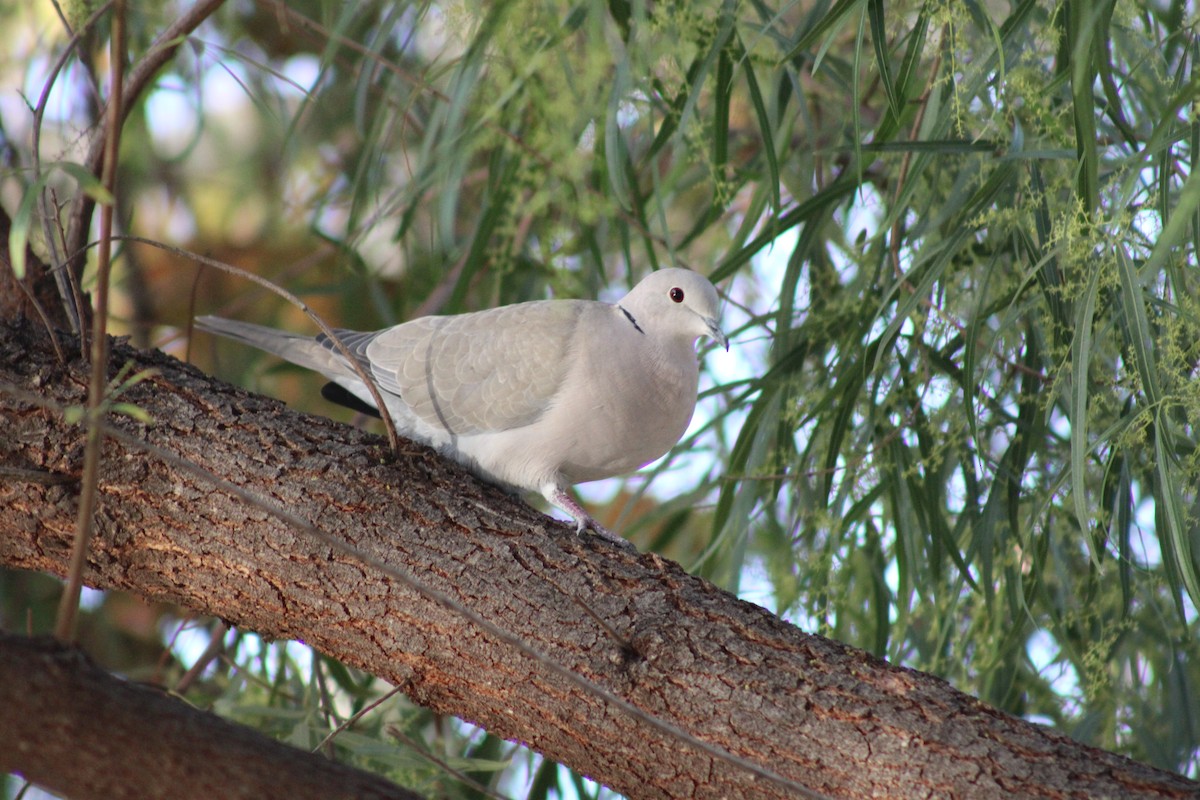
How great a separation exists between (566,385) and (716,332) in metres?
0.28

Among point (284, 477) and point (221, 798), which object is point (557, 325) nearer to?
point (284, 477)

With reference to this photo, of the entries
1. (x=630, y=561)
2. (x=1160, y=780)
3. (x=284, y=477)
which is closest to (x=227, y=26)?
(x=284, y=477)

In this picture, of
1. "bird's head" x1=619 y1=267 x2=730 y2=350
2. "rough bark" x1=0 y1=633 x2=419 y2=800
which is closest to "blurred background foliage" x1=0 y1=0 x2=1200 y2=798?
"bird's head" x1=619 y1=267 x2=730 y2=350

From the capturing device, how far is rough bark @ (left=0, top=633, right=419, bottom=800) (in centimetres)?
91

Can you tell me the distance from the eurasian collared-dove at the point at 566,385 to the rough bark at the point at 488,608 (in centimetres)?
34

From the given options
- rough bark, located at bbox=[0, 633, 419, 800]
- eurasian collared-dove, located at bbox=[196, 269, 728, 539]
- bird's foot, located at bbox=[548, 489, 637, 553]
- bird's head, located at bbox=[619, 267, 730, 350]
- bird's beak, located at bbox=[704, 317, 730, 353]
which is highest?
bird's head, located at bbox=[619, 267, 730, 350]

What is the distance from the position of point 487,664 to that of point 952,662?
115cm

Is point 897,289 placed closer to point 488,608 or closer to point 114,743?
point 488,608

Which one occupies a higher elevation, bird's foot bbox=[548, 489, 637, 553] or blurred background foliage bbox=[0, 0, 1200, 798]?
blurred background foliage bbox=[0, 0, 1200, 798]

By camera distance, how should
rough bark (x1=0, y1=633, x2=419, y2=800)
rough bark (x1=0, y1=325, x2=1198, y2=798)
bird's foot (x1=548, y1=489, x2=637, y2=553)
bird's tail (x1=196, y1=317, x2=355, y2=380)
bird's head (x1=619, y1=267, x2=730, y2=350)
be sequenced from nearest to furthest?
rough bark (x1=0, y1=633, x2=419, y2=800), rough bark (x1=0, y1=325, x2=1198, y2=798), bird's foot (x1=548, y1=489, x2=637, y2=553), bird's head (x1=619, y1=267, x2=730, y2=350), bird's tail (x1=196, y1=317, x2=355, y2=380)

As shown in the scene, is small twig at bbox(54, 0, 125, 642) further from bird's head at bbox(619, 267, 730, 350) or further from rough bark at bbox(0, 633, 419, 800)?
bird's head at bbox(619, 267, 730, 350)

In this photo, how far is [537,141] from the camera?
2283 millimetres

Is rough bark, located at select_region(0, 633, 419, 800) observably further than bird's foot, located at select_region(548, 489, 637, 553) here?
No

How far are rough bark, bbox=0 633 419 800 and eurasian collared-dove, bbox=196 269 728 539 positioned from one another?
938 millimetres
